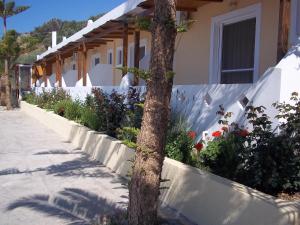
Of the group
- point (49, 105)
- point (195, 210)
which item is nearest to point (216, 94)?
point (195, 210)

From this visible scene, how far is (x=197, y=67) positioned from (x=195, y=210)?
20.0 ft

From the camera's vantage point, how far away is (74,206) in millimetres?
5945

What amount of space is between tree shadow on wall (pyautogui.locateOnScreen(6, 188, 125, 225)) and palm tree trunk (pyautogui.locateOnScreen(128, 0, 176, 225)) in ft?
2.09

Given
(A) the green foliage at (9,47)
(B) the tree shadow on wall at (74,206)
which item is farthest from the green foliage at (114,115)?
(A) the green foliage at (9,47)

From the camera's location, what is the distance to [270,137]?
16.7 feet

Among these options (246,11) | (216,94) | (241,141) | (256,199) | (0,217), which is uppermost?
(246,11)

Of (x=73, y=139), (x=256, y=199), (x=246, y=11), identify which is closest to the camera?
(x=256, y=199)

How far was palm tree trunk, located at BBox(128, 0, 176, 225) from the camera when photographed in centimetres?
432

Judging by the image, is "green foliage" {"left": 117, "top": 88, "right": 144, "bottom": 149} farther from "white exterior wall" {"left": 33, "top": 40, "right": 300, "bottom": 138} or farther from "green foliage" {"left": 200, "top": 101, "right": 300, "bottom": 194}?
"green foliage" {"left": 200, "top": 101, "right": 300, "bottom": 194}

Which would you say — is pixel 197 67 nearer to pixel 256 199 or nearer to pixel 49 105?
pixel 256 199

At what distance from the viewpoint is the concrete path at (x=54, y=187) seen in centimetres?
555

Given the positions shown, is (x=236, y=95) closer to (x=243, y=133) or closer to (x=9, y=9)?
(x=243, y=133)

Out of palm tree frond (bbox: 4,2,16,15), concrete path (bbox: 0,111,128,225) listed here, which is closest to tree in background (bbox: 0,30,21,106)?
Answer: palm tree frond (bbox: 4,2,16,15)

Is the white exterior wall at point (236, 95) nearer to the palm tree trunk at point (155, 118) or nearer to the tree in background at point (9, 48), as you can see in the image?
the palm tree trunk at point (155, 118)
